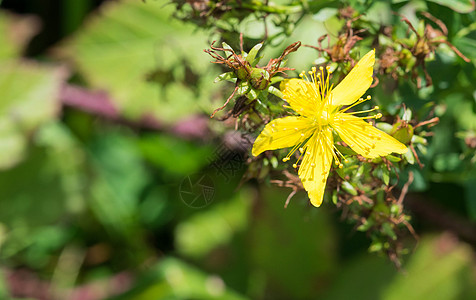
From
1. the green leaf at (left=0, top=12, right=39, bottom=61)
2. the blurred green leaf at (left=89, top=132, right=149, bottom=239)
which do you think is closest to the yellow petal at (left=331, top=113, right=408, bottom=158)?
the blurred green leaf at (left=89, top=132, right=149, bottom=239)

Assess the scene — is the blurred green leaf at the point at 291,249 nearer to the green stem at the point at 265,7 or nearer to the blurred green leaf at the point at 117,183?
the blurred green leaf at the point at 117,183

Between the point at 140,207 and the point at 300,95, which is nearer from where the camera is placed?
the point at 300,95

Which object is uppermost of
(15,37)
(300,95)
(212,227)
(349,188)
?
(300,95)

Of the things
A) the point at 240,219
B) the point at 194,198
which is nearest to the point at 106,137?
the point at 240,219

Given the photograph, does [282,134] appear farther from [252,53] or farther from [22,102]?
[22,102]

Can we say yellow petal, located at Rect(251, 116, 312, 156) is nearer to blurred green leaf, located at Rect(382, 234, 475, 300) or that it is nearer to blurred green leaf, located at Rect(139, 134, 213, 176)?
blurred green leaf, located at Rect(382, 234, 475, 300)

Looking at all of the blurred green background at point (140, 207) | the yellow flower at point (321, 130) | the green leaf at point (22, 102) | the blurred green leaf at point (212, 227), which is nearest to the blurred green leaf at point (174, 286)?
the blurred green background at point (140, 207)

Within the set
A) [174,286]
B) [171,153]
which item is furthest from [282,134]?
[171,153]

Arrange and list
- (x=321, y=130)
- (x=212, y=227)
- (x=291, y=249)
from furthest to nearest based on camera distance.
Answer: (x=212, y=227) → (x=291, y=249) → (x=321, y=130)
